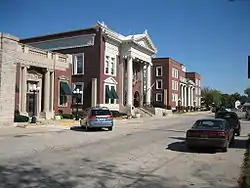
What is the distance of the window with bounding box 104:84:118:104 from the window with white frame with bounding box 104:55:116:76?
1939 mm

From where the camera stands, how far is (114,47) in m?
49.0

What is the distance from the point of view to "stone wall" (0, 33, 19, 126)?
24844mm

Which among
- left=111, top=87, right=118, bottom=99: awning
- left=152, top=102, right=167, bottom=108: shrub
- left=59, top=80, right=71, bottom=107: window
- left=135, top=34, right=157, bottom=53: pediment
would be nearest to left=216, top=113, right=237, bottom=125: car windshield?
left=59, top=80, right=71, bottom=107: window

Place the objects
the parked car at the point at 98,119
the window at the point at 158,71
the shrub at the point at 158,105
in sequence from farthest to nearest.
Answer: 1. the window at the point at 158,71
2. the shrub at the point at 158,105
3. the parked car at the point at 98,119

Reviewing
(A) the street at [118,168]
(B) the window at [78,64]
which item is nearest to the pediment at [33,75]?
(B) the window at [78,64]

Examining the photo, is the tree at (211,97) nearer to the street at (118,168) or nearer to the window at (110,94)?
the window at (110,94)

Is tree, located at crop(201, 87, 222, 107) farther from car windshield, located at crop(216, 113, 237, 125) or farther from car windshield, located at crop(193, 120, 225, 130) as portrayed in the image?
car windshield, located at crop(193, 120, 225, 130)

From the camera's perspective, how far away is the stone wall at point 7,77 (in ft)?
81.5

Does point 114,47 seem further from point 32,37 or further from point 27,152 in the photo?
point 27,152

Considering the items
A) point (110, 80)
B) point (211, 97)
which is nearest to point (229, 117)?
point (110, 80)

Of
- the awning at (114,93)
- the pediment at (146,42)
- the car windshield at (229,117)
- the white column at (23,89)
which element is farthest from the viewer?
the pediment at (146,42)

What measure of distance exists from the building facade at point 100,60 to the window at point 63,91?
607 cm

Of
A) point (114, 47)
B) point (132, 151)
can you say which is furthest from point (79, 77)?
point (132, 151)

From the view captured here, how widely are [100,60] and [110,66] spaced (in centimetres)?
343
